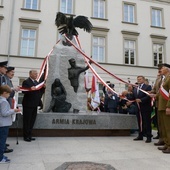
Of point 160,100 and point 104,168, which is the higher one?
point 160,100

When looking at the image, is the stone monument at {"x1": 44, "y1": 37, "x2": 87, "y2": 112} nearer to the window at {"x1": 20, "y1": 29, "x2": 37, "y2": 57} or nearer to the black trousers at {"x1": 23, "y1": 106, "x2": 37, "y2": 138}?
the black trousers at {"x1": 23, "y1": 106, "x2": 37, "y2": 138}

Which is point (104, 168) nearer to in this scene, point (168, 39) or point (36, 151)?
point (36, 151)

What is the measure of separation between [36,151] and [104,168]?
5.46ft

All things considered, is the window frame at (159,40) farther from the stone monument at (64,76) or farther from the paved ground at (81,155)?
the paved ground at (81,155)

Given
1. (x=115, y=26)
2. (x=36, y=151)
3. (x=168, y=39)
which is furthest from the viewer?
(x=168, y=39)

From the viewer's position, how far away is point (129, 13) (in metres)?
22.2

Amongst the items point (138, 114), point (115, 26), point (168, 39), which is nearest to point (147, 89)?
point (138, 114)

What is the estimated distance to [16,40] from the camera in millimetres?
18328

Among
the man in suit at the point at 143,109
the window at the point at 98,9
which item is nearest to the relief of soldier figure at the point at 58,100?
the man in suit at the point at 143,109

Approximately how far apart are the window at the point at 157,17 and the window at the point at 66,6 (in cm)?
904

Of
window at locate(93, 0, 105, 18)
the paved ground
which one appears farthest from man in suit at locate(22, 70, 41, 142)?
window at locate(93, 0, 105, 18)

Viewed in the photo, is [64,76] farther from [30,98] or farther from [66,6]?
[66,6]

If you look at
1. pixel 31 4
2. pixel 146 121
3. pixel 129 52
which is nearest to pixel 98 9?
pixel 129 52

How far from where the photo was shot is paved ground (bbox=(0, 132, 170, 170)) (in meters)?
3.30
